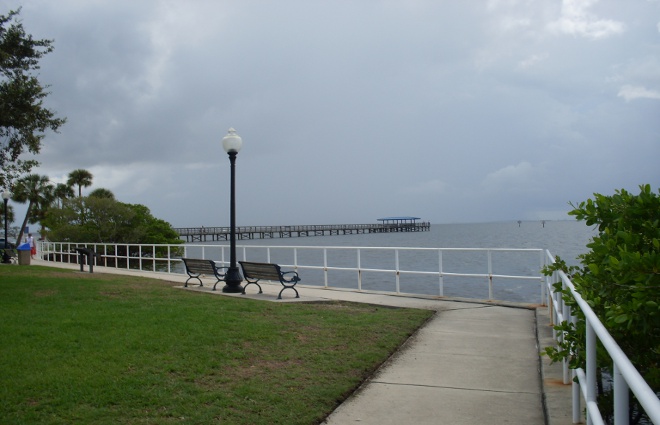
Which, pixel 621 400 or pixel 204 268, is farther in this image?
pixel 204 268

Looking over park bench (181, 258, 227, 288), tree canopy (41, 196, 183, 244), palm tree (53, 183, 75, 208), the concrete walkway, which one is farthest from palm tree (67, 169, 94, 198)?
the concrete walkway

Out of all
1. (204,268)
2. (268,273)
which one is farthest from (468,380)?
(204,268)

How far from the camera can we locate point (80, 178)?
63.8 metres

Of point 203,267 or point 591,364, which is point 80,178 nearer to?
point 203,267

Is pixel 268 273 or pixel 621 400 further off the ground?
pixel 621 400

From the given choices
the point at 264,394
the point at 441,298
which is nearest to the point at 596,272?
the point at 264,394

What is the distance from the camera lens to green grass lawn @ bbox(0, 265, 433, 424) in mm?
4992

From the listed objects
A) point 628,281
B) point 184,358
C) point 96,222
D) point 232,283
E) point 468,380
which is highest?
point 96,222

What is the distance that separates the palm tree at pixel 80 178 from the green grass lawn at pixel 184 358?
5744 cm

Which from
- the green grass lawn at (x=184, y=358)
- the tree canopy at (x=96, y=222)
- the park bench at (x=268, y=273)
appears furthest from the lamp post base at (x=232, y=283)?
the tree canopy at (x=96, y=222)

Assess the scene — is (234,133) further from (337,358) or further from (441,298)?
(337,358)

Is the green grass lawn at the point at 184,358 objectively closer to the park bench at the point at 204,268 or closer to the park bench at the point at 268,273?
the park bench at the point at 268,273

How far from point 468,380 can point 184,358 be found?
3165 mm

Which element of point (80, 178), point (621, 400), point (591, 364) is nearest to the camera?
point (621, 400)
